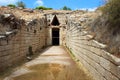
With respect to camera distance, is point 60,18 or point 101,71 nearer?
point 101,71

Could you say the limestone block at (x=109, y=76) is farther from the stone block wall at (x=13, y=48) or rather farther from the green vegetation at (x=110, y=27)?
the stone block wall at (x=13, y=48)

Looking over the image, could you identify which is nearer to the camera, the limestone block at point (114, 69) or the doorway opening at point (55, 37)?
the limestone block at point (114, 69)

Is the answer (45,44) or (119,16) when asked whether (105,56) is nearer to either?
(119,16)

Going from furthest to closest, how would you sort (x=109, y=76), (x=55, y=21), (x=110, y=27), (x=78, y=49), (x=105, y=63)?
(x=55, y=21)
(x=78, y=49)
(x=110, y=27)
(x=105, y=63)
(x=109, y=76)

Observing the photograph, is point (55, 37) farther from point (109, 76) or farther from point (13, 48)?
point (109, 76)

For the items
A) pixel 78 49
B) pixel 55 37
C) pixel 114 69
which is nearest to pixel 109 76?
pixel 114 69

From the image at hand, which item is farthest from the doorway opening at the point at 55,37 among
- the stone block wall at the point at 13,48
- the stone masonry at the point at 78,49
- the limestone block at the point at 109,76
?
the limestone block at the point at 109,76

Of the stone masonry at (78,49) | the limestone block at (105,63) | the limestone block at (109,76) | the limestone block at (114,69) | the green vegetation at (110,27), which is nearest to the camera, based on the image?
the limestone block at (114,69)

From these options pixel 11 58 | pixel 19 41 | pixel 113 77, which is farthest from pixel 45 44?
pixel 113 77

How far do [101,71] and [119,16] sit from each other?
213 cm

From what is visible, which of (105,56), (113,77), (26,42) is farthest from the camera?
(26,42)

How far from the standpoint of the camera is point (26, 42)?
49.6ft

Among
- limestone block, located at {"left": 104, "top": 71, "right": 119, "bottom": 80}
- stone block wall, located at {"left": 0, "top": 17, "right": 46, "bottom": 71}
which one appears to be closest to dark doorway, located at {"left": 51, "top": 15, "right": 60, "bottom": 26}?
stone block wall, located at {"left": 0, "top": 17, "right": 46, "bottom": 71}

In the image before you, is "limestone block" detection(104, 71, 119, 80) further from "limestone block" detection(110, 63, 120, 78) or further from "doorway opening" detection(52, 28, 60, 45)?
"doorway opening" detection(52, 28, 60, 45)
